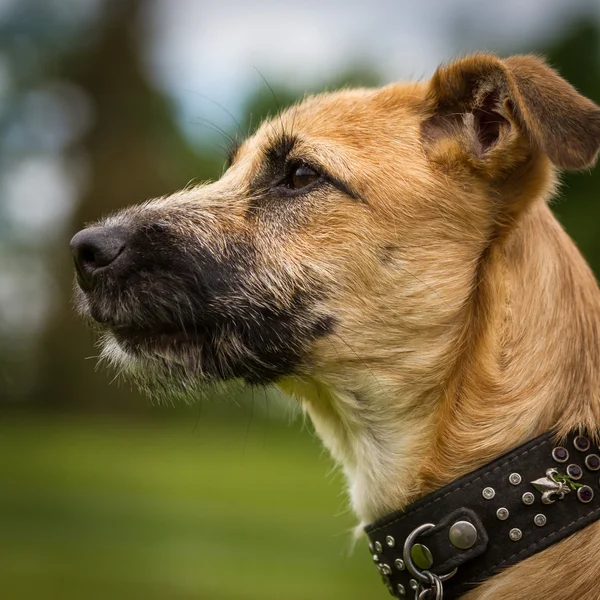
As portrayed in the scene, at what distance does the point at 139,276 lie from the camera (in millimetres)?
3566

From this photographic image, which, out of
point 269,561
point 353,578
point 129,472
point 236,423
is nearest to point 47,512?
point 129,472

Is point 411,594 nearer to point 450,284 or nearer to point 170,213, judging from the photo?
point 450,284

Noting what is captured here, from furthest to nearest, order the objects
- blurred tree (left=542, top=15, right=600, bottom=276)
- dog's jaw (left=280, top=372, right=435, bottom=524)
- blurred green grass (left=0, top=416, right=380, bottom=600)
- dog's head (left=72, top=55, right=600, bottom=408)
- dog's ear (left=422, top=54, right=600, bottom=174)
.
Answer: blurred tree (left=542, top=15, right=600, bottom=276), blurred green grass (left=0, top=416, right=380, bottom=600), dog's head (left=72, top=55, right=600, bottom=408), dog's jaw (left=280, top=372, right=435, bottom=524), dog's ear (left=422, top=54, right=600, bottom=174)

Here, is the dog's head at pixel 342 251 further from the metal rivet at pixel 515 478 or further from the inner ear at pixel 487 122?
the metal rivet at pixel 515 478

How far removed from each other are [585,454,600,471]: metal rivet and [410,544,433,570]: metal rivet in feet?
2.15

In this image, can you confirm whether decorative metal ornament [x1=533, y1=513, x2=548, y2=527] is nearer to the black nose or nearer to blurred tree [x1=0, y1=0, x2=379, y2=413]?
the black nose

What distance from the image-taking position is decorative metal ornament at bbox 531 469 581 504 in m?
2.80

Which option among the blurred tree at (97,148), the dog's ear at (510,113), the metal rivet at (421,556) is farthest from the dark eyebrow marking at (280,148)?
the blurred tree at (97,148)

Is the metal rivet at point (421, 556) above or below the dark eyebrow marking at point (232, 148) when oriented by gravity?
below

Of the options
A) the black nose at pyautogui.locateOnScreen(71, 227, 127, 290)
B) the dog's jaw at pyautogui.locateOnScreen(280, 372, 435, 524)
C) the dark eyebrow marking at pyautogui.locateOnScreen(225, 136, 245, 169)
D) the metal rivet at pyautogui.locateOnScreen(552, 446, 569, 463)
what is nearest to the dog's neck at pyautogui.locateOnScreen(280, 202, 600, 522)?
the dog's jaw at pyautogui.locateOnScreen(280, 372, 435, 524)

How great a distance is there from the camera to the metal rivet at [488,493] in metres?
2.86

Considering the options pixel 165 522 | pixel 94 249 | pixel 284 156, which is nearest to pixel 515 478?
pixel 284 156

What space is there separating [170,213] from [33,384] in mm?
18789

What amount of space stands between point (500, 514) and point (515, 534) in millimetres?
88
